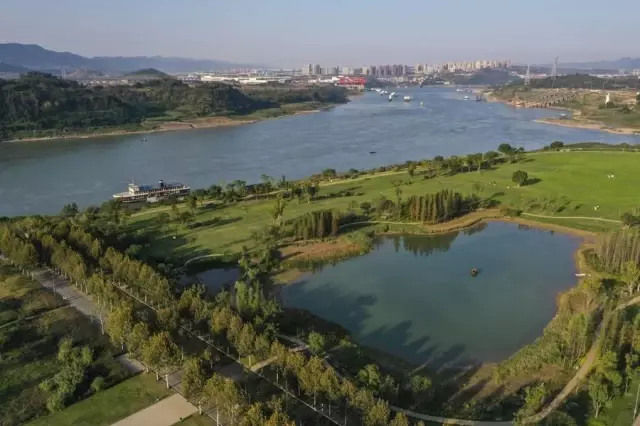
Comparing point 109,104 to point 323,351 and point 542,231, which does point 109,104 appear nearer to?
point 542,231

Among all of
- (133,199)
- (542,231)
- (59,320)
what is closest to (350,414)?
(59,320)

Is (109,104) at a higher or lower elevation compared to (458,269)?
higher

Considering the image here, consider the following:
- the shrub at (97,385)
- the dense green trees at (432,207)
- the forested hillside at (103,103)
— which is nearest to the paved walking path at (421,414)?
the shrub at (97,385)

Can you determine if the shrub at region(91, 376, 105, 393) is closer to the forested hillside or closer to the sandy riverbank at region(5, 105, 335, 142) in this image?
the sandy riverbank at region(5, 105, 335, 142)

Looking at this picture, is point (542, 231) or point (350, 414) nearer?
point (350, 414)

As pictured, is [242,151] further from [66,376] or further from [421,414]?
[421,414]

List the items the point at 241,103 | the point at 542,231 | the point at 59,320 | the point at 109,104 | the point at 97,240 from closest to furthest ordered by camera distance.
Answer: the point at 59,320
the point at 97,240
the point at 542,231
the point at 109,104
the point at 241,103

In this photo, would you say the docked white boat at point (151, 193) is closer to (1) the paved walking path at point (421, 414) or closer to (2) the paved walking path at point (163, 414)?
(1) the paved walking path at point (421, 414)

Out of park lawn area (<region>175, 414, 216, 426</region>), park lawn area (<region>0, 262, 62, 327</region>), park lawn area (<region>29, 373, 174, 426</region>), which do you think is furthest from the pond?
park lawn area (<region>0, 262, 62, 327</region>)

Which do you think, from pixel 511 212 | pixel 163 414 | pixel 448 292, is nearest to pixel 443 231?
pixel 511 212
